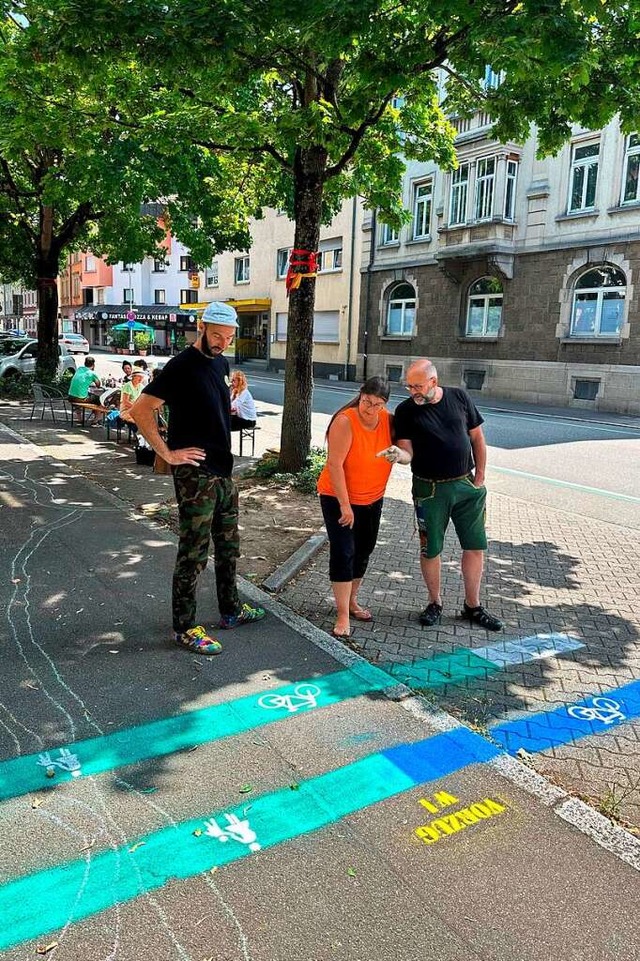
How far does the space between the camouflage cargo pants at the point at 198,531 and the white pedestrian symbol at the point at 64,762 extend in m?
1.29

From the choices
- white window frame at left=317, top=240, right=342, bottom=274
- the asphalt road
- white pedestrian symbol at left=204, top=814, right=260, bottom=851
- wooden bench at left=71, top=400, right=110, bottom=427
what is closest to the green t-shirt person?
wooden bench at left=71, top=400, right=110, bottom=427

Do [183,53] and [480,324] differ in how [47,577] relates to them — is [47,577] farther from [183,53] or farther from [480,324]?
[480,324]

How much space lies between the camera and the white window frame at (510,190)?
23.8 metres

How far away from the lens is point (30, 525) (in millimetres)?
7250

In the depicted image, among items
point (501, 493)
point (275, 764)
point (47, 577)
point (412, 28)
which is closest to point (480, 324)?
point (501, 493)

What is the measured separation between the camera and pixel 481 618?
16.7 ft

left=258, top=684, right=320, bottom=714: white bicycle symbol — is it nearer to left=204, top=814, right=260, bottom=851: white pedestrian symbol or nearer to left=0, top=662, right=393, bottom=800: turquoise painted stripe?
left=0, top=662, right=393, bottom=800: turquoise painted stripe

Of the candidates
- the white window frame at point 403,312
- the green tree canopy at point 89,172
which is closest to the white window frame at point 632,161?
the white window frame at point 403,312

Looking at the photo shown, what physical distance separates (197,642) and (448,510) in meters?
1.85

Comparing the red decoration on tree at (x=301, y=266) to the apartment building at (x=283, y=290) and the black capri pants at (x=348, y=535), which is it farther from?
the apartment building at (x=283, y=290)

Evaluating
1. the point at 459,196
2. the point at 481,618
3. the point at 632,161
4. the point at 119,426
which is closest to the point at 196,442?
the point at 481,618

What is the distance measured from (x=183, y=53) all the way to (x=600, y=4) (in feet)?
11.6

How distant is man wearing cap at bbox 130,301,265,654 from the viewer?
4254 millimetres

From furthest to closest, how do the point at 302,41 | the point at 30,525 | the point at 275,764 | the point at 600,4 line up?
the point at 30,525 < the point at 302,41 < the point at 600,4 < the point at 275,764
